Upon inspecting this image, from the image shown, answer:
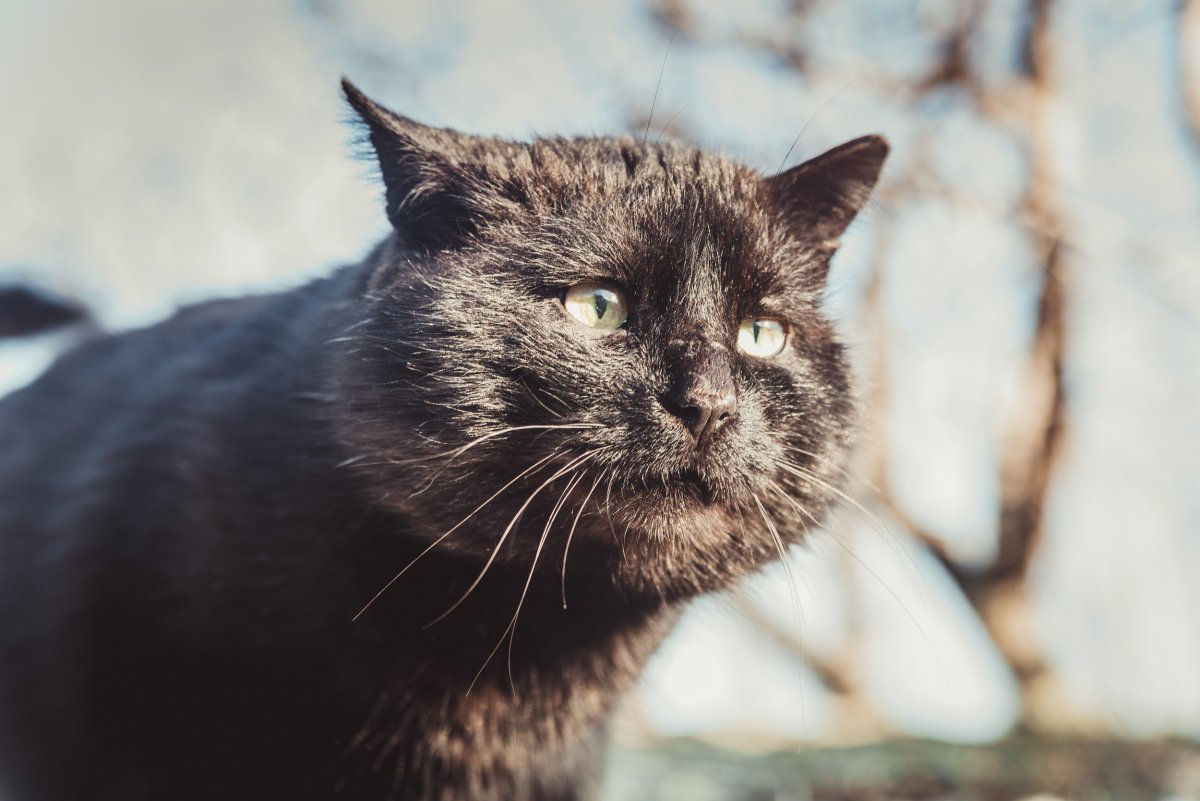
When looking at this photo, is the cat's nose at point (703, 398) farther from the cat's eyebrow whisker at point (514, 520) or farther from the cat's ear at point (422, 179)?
the cat's ear at point (422, 179)

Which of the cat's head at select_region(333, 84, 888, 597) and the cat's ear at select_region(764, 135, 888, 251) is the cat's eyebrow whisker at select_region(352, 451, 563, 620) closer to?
the cat's head at select_region(333, 84, 888, 597)

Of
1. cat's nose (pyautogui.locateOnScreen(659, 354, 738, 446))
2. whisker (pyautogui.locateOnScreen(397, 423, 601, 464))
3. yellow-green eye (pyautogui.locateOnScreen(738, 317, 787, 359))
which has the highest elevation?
yellow-green eye (pyautogui.locateOnScreen(738, 317, 787, 359))

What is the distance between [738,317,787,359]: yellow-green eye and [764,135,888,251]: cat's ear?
0.75 feet

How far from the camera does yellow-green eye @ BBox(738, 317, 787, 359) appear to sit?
121 cm

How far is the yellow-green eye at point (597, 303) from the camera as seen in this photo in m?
1.11

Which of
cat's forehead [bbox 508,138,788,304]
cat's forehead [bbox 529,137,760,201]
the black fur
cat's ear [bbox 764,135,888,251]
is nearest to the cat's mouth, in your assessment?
cat's forehead [bbox 508,138,788,304]

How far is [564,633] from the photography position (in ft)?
4.16

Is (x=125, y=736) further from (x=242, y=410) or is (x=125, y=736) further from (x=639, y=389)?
(x=639, y=389)

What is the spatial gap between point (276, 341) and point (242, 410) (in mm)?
→ 139

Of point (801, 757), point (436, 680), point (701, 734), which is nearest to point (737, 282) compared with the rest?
point (436, 680)

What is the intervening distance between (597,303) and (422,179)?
293 mm

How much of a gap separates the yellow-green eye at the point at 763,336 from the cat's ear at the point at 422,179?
1.33ft

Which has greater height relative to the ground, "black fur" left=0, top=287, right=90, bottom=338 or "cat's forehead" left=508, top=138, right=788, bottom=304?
"cat's forehead" left=508, top=138, right=788, bottom=304

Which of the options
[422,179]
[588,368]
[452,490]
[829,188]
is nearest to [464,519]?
[452,490]
